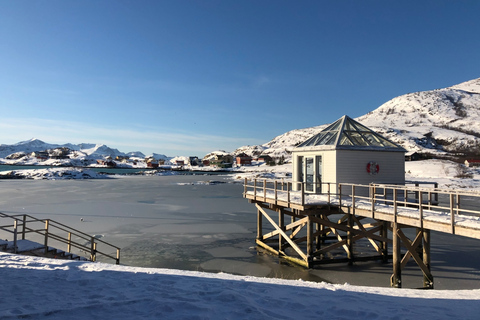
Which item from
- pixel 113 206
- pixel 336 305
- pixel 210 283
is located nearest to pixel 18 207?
pixel 113 206

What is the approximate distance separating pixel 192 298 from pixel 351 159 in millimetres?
11194

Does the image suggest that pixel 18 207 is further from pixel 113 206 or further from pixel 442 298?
pixel 442 298

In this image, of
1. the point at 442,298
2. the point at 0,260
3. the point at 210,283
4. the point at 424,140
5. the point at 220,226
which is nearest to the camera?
the point at 442,298

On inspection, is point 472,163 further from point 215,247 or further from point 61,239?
point 61,239

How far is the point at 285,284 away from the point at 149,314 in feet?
11.5

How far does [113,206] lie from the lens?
30.5 metres

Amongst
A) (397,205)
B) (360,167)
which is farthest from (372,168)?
(397,205)

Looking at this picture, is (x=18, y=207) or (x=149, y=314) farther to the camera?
(x=18, y=207)

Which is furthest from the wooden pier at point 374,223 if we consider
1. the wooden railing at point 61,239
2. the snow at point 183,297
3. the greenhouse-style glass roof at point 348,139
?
the wooden railing at point 61,239

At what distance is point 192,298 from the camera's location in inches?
240

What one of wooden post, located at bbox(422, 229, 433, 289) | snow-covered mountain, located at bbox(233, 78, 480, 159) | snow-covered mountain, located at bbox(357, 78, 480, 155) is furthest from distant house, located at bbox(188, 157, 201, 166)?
wooden post, located at bbox(422, 229, 433, 289)

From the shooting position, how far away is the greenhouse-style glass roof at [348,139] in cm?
1541

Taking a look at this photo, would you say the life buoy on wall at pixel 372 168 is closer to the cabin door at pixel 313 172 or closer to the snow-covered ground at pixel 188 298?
the cabin door at pixel 313 172

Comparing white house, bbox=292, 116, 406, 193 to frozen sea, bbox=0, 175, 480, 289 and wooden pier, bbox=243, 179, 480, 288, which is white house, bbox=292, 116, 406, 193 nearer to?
wooden pier, bbox=243, 179, 480, 288
